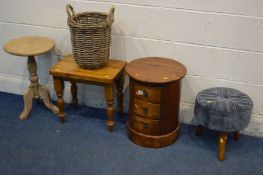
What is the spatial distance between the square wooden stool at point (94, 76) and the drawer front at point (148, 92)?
194 mm

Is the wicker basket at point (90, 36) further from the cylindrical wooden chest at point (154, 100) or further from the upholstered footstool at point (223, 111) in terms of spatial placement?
the upholstered footstool at point (223, 111)

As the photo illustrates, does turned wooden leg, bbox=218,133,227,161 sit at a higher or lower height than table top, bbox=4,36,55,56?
lower

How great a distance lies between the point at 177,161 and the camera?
96.0 inches

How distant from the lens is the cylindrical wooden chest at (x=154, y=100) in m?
2.35

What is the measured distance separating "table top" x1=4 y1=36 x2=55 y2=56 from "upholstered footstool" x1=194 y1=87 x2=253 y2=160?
3.70 ft

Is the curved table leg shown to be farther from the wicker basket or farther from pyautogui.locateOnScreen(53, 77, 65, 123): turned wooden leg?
the wicker basket

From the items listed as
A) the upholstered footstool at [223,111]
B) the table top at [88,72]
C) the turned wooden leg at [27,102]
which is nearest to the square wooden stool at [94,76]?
the table top at [88,72]

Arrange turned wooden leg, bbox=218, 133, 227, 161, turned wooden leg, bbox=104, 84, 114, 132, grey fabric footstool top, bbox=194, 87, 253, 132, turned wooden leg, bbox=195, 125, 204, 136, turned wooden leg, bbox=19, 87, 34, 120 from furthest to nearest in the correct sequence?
1. turned wooden leg, bbox=19, 87, 34, 120
2. turned wooden leg, bbox=195, 125, 204, 136
3. turned wooden leg, bbox=104, 84, 114, 132
4. turned wooden leg, bbox=218, 133, 227, 161
5. grey fabric footstool top, bbox=194, 87, 253, 132

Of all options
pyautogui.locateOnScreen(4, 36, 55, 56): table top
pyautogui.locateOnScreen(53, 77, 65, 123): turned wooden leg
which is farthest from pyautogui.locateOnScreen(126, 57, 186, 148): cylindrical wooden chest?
pyautogui.locateOnScreen(4, 36, 55, 56): table top

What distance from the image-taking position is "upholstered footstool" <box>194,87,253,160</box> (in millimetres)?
2316

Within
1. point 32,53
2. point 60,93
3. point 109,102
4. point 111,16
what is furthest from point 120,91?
point 32,53

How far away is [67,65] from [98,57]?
10.4 inches

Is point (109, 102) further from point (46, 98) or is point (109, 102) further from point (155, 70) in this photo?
point (46, 98)

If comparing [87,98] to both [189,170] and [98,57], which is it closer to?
[98,57]
